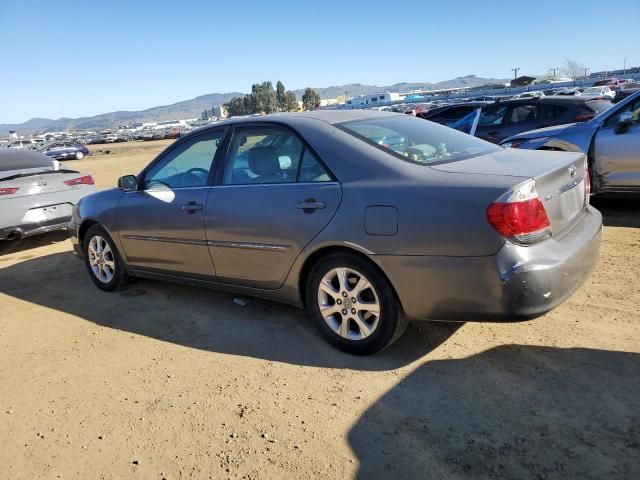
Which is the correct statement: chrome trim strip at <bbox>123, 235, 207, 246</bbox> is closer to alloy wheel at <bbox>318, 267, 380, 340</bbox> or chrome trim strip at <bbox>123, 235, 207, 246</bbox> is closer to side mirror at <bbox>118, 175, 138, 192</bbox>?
side mirror at <bbox>118, 175, 138, 192</bbox>

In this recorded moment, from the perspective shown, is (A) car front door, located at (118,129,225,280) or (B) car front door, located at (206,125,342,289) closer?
(B) car front door, located at (206,125,342,289)

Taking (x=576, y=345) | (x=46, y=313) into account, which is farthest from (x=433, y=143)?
(x=46, y=313)

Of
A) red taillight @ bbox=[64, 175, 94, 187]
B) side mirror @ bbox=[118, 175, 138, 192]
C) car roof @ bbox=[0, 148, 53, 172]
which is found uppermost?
car roof @ bbox=[0, 148, 53, 172]

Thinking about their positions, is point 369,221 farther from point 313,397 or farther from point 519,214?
point 313,397

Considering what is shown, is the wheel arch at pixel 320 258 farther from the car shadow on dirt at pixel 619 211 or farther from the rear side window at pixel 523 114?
the rear side window at pixel 523 114

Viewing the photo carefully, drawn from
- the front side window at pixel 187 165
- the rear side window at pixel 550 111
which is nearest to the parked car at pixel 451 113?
the rear side window at pixel 550 111

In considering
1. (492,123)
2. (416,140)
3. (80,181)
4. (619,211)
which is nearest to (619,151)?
(619,211)

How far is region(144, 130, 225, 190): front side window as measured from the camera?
420cm

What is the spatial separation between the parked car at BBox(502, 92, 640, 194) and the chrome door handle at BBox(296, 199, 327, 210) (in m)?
4.50

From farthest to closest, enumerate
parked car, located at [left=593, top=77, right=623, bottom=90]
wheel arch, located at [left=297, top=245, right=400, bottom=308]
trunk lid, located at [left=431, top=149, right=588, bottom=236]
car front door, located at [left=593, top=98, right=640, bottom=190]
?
parked car, located at [left=593, top=77, right=623, bottom=90], car front door, located at [left=593, top=98, right=640, bottom=190], wheel arch, located at [left=297, top=245, right=400, bottom=308], trunk lid, located at [left=431, top=149, right=588, bottom=236]

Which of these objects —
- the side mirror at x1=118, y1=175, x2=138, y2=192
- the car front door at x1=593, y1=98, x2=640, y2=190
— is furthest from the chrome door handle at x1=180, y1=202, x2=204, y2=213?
the car front door at x1=593, y1=98, x2=640, y2=190

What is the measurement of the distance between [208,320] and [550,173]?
9.14 feet

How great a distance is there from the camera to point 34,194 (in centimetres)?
714

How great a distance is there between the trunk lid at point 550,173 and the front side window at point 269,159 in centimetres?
89
